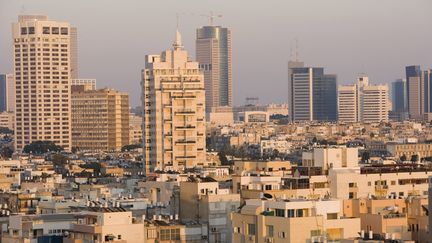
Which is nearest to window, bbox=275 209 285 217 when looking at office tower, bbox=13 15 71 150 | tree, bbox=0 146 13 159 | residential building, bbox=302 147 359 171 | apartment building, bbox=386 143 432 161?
residential building, bbox=302 147 359 171

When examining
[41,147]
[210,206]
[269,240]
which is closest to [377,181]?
[210,206]

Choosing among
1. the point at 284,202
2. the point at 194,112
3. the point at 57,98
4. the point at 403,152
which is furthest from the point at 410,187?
A: the point at 57,98

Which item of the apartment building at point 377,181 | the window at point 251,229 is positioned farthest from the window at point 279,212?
the apartment building at point 377,181

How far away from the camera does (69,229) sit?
42281 millimetres

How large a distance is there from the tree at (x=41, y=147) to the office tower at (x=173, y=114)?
1964 inches

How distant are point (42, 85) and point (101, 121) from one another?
6.71 meters

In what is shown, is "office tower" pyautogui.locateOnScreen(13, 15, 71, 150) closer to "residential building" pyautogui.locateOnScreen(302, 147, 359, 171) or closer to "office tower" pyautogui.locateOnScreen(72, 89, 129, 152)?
"office tower" pyautogui.locateOnScreen(72, 89, 129, 152)

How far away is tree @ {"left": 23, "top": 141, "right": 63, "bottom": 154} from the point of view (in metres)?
143

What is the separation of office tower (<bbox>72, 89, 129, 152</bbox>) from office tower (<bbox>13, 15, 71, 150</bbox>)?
3.52m

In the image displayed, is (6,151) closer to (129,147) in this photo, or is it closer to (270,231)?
(129,147)

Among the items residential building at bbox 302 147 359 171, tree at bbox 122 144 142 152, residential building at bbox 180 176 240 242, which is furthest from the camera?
tree at bbox 122 144 142 152

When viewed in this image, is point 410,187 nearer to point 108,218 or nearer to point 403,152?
point 108,218

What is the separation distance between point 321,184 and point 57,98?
105562 mm

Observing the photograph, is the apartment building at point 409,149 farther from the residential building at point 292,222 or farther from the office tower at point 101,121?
the residential building at point 292,222
